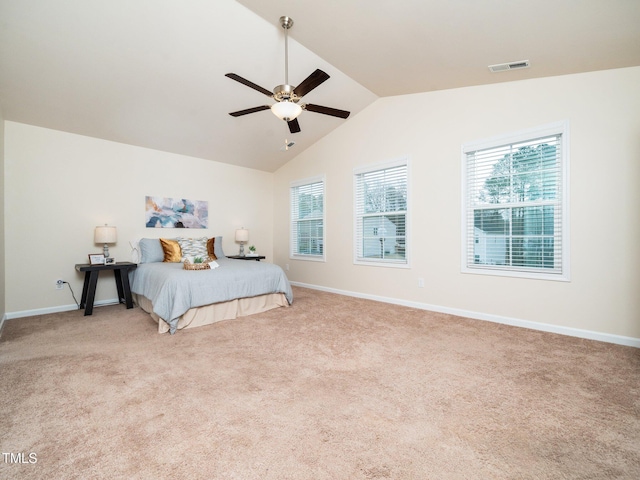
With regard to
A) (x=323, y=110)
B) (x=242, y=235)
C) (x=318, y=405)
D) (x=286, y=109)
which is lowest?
(x=318, y=405)

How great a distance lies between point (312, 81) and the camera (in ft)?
8.18

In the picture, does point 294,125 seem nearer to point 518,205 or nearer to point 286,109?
point 286,109

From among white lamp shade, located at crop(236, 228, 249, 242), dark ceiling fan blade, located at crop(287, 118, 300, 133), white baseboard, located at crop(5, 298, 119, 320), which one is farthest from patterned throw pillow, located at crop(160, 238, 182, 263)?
dark ceiling fan blade, located at crop(287, 118, 300, 133)

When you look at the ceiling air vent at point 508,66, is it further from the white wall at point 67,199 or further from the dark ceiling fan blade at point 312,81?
the white wall at point 67,199

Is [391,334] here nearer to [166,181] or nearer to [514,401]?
[514,401]

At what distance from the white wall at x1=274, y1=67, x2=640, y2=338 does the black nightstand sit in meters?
3.18

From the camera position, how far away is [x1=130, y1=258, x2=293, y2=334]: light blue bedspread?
3.19 m

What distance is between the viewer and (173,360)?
2.47 m

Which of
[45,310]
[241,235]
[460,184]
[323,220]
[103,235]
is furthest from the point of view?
[241,235]

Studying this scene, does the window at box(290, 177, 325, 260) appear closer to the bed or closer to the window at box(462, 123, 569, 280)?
the bed

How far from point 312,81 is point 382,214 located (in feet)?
8.55

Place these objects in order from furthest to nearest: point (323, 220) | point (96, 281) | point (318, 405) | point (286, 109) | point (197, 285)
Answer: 1. point (323, 220)
2. point (96, 281)
3. point (197, 285)
4. point (286, 109)
5. point (318, 405)

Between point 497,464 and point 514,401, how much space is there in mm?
661

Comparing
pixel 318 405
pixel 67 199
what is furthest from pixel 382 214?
pixel 67 199
